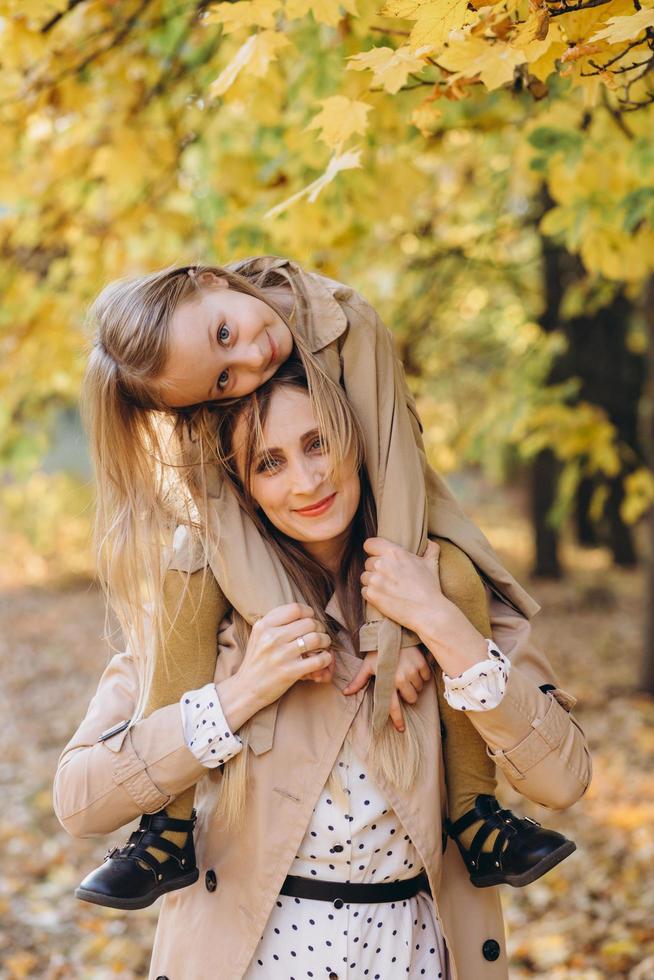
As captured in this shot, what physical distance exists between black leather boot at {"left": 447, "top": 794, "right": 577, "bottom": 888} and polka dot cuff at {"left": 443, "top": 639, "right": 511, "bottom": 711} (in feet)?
0.92

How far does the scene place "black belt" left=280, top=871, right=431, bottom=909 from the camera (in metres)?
1.80

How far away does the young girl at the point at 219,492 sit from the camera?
1827 mm

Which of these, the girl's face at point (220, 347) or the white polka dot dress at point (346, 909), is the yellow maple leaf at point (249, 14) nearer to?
the girl's face at point (220, 347)

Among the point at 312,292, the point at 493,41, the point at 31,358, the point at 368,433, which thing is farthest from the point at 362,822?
the point at 31,358

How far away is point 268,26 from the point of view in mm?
1931

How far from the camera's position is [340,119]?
1.97 metres

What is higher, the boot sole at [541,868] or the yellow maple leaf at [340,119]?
the yellow maple leaf at [340,119]

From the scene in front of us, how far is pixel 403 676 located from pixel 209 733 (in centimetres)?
38

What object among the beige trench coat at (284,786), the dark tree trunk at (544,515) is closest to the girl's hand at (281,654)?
the beige trench coat at (284,786)

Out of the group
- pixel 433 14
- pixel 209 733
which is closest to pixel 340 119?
pixel 433 14

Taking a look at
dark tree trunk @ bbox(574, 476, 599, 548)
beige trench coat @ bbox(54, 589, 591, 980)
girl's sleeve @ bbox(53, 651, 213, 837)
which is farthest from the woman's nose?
dark tree trunk @ bbox(574, 476, 599, 548)

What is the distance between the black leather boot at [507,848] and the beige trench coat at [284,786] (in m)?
0.06

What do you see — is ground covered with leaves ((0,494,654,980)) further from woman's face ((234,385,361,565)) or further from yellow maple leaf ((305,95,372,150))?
yellow maple leaf ((305,95,372,150))

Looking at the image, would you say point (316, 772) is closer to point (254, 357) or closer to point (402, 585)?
point (402, 585)
